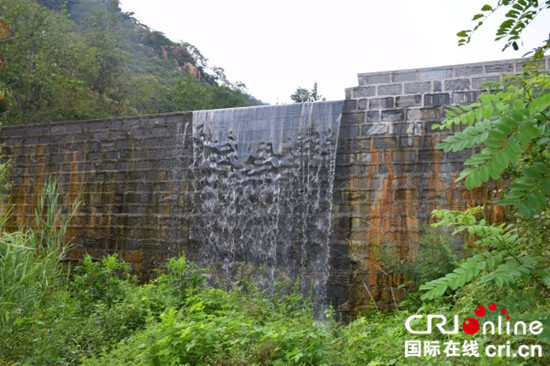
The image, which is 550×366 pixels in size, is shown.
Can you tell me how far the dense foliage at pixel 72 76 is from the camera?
13.9 m

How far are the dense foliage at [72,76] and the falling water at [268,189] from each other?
14.8 feet

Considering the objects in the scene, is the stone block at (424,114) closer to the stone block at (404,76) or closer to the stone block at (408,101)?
the stone block at (408,101)

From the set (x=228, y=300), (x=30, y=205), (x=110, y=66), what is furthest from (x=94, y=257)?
(x=110, y=66)

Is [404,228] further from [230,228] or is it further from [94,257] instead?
[94,257]

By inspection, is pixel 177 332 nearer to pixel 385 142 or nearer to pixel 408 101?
pixel 385 142

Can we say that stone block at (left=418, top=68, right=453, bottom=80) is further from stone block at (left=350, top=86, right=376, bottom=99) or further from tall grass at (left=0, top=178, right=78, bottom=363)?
tall grass at (left=0, top=178, right=78, bottom=363)

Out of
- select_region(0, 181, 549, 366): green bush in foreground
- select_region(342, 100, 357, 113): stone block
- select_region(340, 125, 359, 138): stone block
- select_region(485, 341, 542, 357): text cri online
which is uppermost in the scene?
select_region(342, 100, 357, 113): stone block

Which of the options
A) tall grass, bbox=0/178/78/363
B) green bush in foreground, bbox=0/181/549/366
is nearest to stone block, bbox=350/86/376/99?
green bush in foreground, bbox=0/181/549/366

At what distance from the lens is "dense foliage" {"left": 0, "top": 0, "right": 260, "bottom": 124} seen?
13.9 metres

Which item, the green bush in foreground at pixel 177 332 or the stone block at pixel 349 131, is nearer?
the green bush in foreground at pixel 177 332

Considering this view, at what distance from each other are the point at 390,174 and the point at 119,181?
4091 millimetres

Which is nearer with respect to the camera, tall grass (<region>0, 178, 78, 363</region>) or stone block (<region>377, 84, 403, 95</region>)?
tall grass (<region>0, 178, 78, 363</region>)

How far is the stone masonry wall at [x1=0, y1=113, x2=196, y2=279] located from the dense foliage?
1.66 meters

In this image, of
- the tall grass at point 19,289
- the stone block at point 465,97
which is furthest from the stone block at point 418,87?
the tall grass at point 19,289
